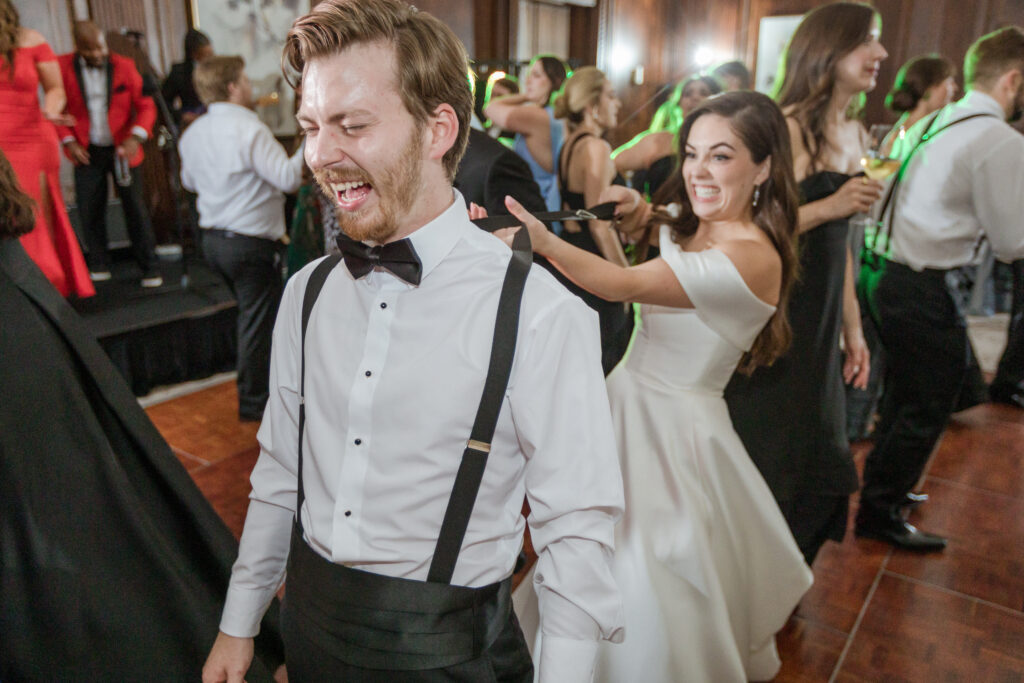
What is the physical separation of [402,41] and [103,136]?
4026 mm

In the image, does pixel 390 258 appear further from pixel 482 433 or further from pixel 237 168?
pixel 237 168

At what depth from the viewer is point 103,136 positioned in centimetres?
414

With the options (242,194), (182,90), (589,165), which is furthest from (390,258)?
(182,90)

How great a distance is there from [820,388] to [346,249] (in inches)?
63.3

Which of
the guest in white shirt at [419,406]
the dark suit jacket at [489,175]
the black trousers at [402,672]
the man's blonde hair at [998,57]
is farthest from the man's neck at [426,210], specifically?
the man's blonde hair at [998,57]

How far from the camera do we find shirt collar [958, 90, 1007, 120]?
2.29 metres

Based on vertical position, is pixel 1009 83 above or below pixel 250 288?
above

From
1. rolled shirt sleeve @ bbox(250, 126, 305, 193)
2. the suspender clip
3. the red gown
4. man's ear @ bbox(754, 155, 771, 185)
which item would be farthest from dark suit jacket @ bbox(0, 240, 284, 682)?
rolled shirt sleeve @ bbox(250, 126, 305, 193)

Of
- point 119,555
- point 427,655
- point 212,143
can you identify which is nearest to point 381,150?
point 427,655

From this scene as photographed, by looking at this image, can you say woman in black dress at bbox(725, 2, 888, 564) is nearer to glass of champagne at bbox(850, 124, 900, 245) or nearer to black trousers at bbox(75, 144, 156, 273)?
glass of champagne at bbox(850, 124, 900, 245)

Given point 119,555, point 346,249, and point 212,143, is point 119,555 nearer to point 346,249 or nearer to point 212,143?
point 346,249

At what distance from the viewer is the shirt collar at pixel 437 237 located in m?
0.93

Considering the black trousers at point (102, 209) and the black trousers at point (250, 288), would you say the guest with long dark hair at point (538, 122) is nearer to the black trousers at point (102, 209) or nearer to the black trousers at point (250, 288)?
the black trousers at point (250, 288)

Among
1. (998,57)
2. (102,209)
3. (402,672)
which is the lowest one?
(402,672)
